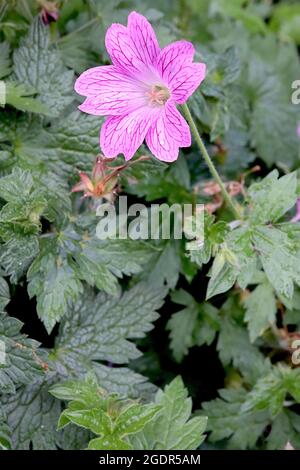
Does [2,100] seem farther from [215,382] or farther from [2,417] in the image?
[215,382]

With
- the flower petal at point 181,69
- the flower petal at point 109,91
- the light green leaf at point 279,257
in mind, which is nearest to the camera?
the flower petal at point 181,69

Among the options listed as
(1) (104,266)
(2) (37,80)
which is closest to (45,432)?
(1) (104,266)

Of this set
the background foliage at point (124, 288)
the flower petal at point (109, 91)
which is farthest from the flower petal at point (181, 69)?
the background foliage at point (124, 288)

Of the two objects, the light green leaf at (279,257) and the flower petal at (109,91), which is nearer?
the flower petal at (109,91)

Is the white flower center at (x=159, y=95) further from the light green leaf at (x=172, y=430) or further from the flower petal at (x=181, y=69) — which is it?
the light green leaf at (x=172, y=430)

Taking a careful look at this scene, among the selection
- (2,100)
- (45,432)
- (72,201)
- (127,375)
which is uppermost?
(2,100)

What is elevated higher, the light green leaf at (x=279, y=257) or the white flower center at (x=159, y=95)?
the white flower center at (x=159, y=95)

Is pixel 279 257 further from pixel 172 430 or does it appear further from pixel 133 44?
pixel 133 44

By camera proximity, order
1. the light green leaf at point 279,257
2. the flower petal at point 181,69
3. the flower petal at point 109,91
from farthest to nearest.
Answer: the light green leaf at point 279,257 → the flower petal at point 109,91 → the flower petal at point 181,69
